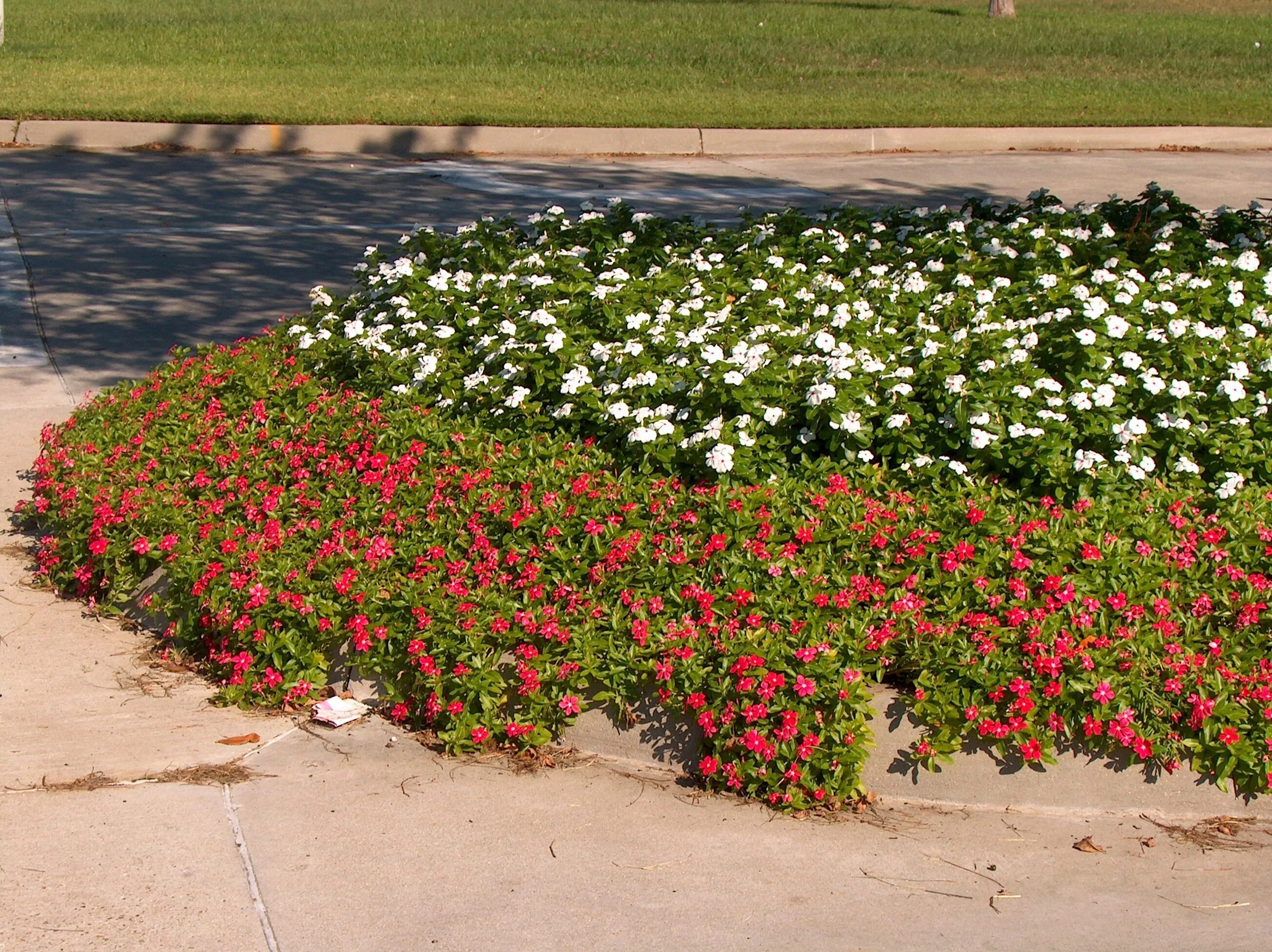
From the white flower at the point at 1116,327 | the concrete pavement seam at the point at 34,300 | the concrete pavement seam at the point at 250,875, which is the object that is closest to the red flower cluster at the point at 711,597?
the concrete pavement seam at the point at 250,875

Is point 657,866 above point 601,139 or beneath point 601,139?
beneath

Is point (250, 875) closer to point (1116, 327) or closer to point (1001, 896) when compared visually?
point (1001, 896)

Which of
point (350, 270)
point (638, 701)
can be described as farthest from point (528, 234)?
point (638, 701)

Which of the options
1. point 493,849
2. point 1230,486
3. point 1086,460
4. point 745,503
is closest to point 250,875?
point 493,849

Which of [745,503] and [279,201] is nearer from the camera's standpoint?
[745,503]

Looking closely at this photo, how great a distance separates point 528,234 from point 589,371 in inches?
172

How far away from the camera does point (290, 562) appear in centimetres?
441

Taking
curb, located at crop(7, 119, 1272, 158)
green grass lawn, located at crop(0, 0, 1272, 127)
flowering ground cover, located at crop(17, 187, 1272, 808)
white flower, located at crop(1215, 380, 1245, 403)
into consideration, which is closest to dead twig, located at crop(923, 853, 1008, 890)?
flowering ground cover, located at crop(17, 187, 1272, 808)

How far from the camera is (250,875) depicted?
3.26m

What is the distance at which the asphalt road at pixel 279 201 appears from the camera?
7.70m

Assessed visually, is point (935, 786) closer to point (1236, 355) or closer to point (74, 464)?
point (1236, 355)

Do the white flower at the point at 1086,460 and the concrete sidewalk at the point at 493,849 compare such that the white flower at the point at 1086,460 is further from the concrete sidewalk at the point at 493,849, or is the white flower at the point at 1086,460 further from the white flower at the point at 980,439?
the concrete sidewalk at the point at 493,849

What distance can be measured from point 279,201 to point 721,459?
23.0 ft

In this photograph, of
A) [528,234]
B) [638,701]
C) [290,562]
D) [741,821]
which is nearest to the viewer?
[741,821]
